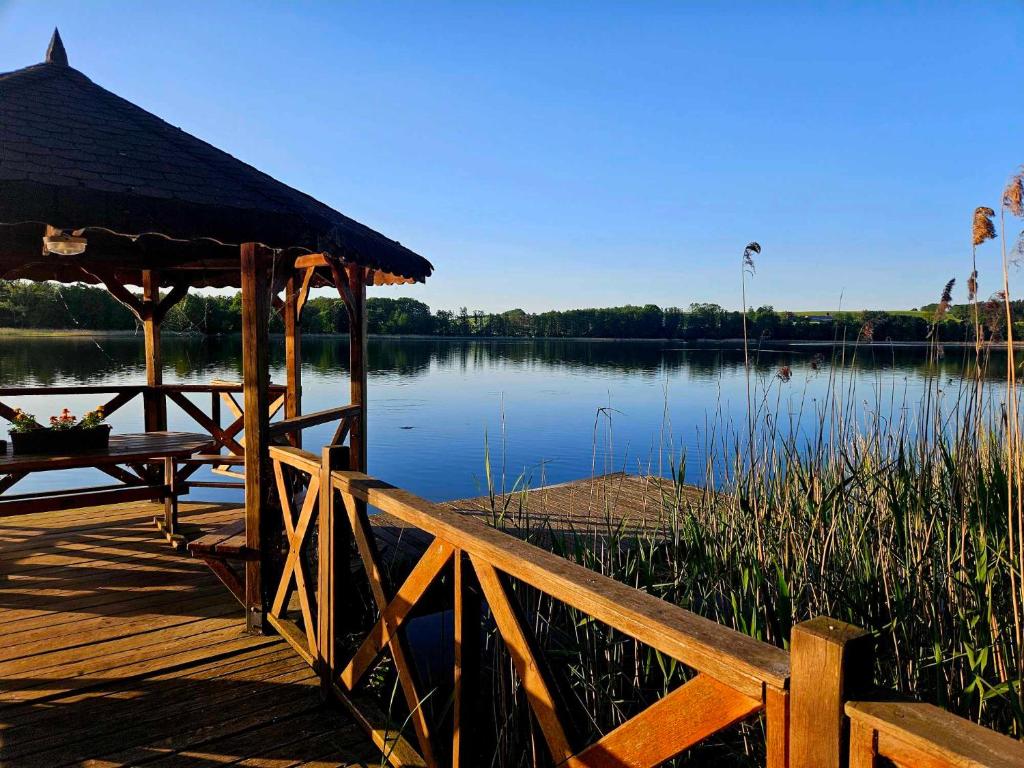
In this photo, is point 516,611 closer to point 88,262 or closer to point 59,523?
point 59,523

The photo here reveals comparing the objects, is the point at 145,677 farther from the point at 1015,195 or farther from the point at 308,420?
the point at 1015,195

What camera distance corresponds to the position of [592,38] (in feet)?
27.8

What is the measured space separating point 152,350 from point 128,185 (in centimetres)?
352

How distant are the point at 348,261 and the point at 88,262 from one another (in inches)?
133

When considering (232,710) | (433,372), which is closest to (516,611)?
(232,710)

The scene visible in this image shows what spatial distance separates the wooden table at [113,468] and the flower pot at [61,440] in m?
0.08

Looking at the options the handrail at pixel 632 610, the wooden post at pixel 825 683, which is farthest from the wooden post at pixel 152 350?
the wooden post at pixel 825 683

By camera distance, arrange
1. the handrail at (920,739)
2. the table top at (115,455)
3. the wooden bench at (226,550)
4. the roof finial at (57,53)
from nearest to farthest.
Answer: the handrail at (920,739)
the wooden bench at (226,550)
the table top at (115,455)
the roof finial at (57,53)

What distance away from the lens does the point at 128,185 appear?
2.90 meters

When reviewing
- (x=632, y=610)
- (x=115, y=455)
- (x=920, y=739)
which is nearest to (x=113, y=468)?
(x=115, y=455)

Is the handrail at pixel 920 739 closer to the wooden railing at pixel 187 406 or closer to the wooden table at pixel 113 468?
the wooden table at pixel 113 468

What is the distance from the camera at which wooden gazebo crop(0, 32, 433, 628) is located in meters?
2.78

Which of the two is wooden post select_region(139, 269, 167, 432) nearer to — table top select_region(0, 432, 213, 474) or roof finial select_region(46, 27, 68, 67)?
table top select_region(0, 432, 213, 474)

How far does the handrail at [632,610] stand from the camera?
1007 millimetres
